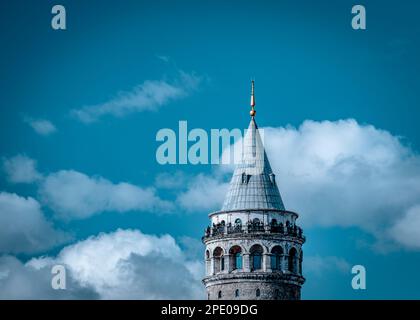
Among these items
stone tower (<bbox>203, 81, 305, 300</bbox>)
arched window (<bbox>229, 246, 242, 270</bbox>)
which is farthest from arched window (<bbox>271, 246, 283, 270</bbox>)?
arched window (<bbox>229, 246, 242, 270</bbox>)

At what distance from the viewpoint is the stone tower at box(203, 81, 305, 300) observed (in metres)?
151

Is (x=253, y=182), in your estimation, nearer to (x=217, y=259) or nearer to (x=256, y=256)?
(x=256, y=256)

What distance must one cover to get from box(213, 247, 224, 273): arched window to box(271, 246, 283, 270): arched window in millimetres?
4212

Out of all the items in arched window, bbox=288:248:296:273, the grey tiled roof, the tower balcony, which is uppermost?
the grey tiled roof

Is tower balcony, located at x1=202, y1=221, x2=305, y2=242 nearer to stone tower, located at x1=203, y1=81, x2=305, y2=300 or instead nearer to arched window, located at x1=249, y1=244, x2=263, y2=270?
stone tower, located at x1=203, y1=81, x2=305, y2=300

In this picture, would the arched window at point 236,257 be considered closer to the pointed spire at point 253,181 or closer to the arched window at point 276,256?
the arched window at point 276,256

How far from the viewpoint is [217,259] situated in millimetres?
153500

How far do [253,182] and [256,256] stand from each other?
6.19 m

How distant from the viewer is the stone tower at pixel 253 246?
151 meters

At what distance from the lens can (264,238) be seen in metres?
152
